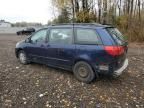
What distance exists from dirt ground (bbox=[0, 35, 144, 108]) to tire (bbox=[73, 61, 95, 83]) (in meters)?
0.16

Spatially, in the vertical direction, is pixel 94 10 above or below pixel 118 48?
above

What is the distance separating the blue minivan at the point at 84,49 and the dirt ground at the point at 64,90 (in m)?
0.43

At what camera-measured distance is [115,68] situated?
5.57 m

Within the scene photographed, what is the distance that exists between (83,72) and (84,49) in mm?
743

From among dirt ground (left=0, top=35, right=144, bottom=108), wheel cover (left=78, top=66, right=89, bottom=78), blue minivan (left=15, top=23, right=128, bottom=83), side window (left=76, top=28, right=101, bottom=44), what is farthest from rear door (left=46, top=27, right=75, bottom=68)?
dirt ground (left=0, top=35, right=144, bottom=108)

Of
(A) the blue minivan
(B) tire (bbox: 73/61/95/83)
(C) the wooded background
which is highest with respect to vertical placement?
(C) the wooded background

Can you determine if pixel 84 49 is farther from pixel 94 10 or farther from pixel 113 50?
pixel 94 10

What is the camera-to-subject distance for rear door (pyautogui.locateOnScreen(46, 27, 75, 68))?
6316 millimetres

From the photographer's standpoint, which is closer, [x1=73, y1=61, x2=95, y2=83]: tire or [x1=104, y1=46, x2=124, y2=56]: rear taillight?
[x1=104, y1=46, x2=124, y2=56]: rear taillight

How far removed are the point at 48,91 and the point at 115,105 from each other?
6.07 ft

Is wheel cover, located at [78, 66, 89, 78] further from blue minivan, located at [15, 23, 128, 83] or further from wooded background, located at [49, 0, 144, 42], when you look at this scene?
wooded background, located at [49, 0, 144, 42]

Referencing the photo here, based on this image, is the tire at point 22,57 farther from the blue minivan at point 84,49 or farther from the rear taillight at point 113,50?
the rear taillight at point 113,50

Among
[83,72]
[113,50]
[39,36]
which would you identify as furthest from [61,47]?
[113,50]

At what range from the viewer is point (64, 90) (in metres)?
5.53
